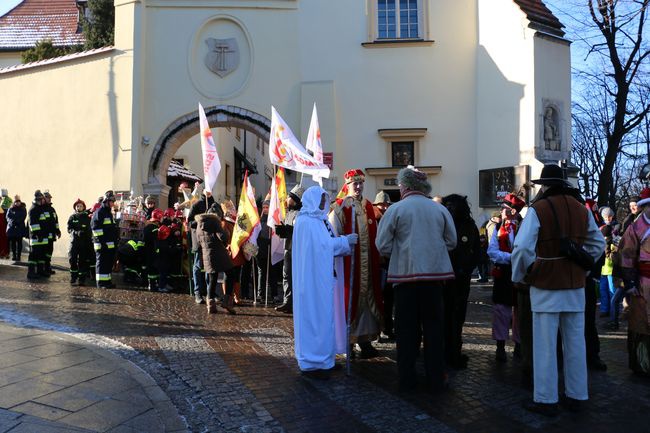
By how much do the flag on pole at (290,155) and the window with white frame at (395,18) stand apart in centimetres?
1024

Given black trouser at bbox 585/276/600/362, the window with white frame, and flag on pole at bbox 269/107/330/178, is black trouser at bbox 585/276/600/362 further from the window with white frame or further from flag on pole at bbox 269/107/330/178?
the window with white frame

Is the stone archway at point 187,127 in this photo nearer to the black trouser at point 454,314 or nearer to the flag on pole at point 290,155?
the flag on pole at point 290,155

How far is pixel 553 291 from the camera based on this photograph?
4668 mm

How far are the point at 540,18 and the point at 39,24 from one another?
25015 mm

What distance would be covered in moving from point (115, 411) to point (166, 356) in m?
1.81

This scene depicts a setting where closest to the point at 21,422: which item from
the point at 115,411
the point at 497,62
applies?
the point at 115,411

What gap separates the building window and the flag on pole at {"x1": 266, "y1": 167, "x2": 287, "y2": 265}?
829 centimetres

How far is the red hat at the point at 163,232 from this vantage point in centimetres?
1149

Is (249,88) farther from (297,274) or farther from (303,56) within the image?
(297,274)

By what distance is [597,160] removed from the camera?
129 feet

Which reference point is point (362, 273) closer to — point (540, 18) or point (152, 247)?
point (152, 247)

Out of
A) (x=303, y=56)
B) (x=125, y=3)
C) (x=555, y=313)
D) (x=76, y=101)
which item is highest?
(x=125, y=3)

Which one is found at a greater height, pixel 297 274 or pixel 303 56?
pixel 303 56

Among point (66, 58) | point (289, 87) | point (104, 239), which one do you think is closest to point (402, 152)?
point (289, 87)
